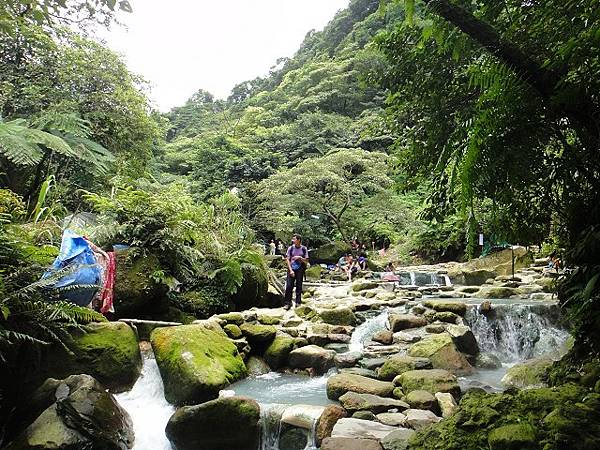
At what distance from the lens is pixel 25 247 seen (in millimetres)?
4027

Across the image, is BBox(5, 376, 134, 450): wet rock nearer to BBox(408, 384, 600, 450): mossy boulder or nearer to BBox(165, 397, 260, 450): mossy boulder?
BBox(165, 397, 260, 450): mossy boulder

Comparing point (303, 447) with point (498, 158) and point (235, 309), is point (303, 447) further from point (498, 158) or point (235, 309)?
point (235, 309)

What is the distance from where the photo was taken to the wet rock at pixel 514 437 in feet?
6.46

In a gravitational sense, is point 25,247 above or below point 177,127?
below

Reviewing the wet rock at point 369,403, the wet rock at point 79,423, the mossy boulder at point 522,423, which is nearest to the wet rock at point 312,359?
the wet rock at point 369,403

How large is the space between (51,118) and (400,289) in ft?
31.1

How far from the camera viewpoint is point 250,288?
27.3 ft

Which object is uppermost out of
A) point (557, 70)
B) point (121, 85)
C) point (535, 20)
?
point (121, 85)

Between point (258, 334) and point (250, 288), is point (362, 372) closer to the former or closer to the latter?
point (258, 334)

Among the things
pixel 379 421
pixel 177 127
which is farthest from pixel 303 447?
pixel 177 127

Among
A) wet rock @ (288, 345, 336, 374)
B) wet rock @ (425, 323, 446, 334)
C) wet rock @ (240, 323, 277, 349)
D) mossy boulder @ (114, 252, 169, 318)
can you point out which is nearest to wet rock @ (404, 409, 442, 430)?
wet rock @ (288, 345, 336, 374)

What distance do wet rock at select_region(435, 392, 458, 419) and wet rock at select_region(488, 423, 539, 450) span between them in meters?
2.01

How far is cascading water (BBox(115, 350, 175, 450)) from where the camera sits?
4.05 meters

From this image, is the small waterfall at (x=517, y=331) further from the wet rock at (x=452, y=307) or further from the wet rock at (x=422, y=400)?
the wet rock at (x=422, y=400)
